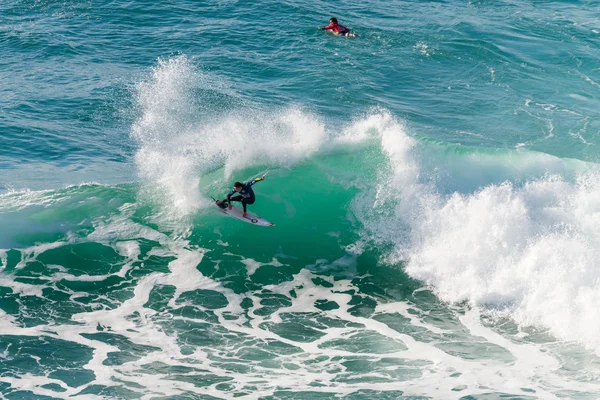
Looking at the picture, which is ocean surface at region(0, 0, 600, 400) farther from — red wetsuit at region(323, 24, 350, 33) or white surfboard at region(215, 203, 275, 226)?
red wetsuit at region(323, 24, 350, 33)

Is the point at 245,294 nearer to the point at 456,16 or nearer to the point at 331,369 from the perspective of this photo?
the point at 331,369

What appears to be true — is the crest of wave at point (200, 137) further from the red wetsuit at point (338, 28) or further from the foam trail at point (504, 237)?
the red wetsuit at point (338, 28)

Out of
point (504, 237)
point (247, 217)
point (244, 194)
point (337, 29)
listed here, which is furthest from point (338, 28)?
point (504, 237)

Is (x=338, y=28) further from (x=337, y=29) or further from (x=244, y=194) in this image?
(x=244, y=194)

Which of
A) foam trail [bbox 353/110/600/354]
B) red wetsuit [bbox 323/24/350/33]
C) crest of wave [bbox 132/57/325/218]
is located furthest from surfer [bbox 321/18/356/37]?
foam trail [bbox 353/110/600/354]

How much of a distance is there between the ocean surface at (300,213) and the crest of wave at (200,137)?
0.11 metres

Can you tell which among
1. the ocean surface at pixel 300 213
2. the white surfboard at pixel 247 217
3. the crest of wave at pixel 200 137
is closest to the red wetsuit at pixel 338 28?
the ocean surface at pixel 300 213

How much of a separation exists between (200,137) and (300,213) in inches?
213

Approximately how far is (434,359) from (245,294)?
5711 mm

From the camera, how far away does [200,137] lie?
1050 inches

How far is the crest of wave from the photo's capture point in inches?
949

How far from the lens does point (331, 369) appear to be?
56.0 ft

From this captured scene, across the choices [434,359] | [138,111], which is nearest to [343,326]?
[434,359]

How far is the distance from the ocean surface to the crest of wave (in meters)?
0.11
